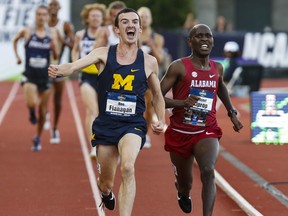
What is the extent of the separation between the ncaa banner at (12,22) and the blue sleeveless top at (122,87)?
70.6ft

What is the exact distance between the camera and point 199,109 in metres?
8.58

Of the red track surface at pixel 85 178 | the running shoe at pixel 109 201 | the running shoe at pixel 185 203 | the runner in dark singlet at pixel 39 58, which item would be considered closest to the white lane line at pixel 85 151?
the red track surface at pixel 85 178

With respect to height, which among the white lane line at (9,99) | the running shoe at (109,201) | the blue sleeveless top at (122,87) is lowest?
the white lane line at (9,99)

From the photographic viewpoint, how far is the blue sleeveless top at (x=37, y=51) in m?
14.5

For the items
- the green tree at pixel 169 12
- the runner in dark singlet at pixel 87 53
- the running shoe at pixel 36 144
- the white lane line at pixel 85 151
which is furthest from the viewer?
the green tree at pixel 169 12

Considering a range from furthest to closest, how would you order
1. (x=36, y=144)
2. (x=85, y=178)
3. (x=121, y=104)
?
(x=36, y=144)
(x=85, y=178)
(x=121, y=104)

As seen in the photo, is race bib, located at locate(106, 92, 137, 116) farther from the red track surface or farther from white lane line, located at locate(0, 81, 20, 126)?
white lane line, located at locate(0, 81, 20, 126)

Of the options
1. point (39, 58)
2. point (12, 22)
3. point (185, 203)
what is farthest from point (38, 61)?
point (12, 22)

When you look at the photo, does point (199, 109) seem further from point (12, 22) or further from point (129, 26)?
point (12, 22)

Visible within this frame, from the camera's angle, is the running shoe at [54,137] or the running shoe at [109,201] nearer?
the running shoe at [109,201]

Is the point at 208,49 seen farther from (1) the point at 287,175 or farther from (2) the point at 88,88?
(2) the point at 88,88

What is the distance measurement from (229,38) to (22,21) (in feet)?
21.9

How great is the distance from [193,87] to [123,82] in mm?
767

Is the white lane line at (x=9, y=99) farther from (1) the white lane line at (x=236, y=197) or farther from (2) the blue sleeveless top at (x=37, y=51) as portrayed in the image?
Answer: (1) the white lane line at (x=236, y=197)
